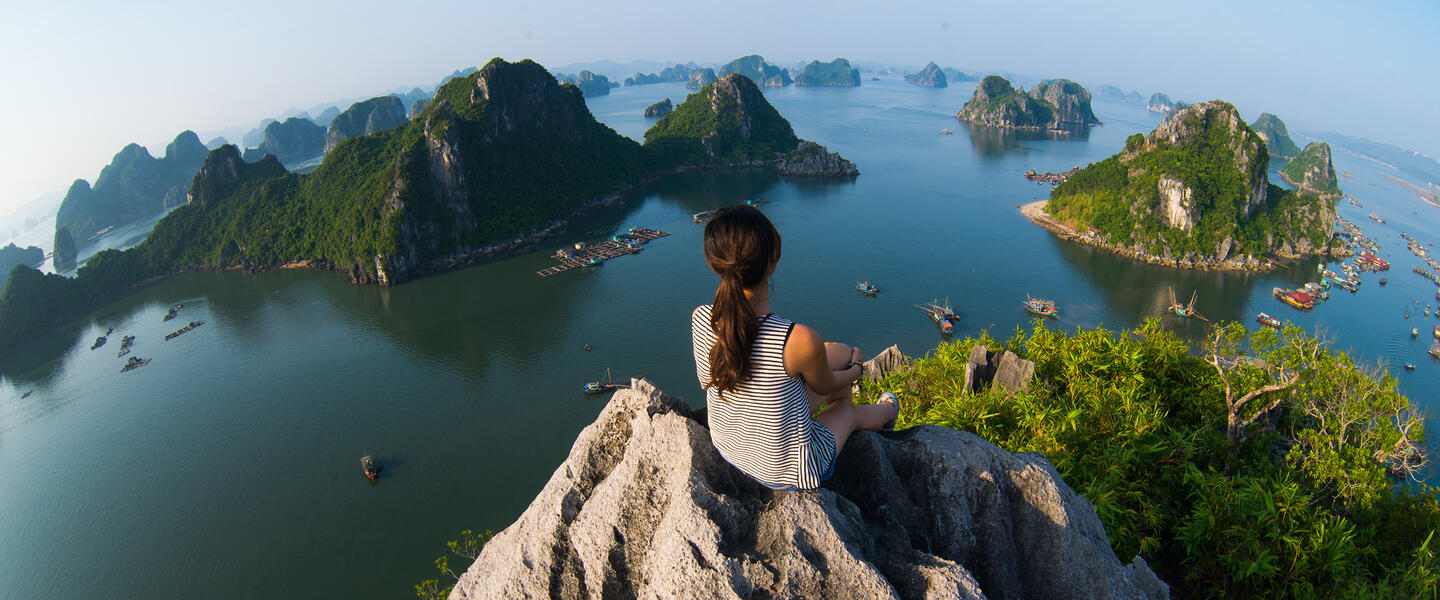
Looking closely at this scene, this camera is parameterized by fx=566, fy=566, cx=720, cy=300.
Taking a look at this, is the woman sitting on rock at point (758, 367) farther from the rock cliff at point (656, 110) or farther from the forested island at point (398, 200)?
the rock cliff at point (656, 110)

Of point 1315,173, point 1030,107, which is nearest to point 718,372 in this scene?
point 1315,173

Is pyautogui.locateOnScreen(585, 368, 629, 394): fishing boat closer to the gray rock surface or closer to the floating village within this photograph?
the floating village

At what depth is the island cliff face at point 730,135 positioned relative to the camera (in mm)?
88562

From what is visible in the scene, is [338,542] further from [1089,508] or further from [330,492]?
[1089,508]

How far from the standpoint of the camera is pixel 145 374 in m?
38.0

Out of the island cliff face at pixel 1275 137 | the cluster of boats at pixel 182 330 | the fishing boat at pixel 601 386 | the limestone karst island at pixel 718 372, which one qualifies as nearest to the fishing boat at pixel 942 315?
the limestone karst island at pixel 718 372

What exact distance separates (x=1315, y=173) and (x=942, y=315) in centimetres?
8836

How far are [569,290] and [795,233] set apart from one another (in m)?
24.6

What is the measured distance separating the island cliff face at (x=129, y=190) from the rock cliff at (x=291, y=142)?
1470 centimetres

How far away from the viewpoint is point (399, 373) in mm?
34969

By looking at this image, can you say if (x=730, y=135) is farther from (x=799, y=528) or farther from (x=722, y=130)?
(x=799, y=528)

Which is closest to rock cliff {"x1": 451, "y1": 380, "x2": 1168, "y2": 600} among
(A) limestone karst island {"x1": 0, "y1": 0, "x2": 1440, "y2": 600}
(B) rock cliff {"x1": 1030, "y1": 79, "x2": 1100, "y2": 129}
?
(A) limestone karst island {"x1": 0, "y1": 0, "x2": 1440, "y2": 600}

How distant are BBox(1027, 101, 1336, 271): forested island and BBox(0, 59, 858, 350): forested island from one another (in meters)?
56.5

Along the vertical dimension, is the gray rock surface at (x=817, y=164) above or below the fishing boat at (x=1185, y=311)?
above
